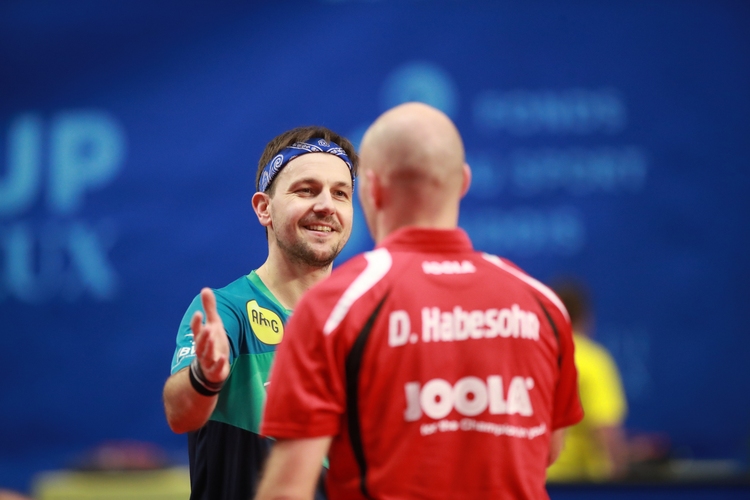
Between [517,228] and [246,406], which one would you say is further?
[517,228]

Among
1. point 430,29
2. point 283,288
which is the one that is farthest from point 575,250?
point 283,288

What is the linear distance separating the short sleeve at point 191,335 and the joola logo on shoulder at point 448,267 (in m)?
0.90

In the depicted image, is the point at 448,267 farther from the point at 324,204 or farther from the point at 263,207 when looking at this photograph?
the point at 263,207

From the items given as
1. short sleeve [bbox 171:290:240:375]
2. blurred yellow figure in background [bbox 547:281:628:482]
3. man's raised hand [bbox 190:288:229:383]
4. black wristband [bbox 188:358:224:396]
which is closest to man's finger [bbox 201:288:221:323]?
man's raised hand [bbox 190:288:229:383]

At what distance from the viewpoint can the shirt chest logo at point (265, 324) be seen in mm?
2898

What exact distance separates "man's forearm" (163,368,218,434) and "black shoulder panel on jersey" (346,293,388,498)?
659mm

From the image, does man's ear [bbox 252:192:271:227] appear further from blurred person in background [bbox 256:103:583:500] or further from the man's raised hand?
blurred person in background [bbox 256:103:583:500]

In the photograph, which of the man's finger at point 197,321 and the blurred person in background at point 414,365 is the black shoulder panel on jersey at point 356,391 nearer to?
the blurred person in background at point 414,365

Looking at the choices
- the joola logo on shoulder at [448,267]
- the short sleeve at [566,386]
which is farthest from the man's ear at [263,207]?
the short sleeve at [566,386]

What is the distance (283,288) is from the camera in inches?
121

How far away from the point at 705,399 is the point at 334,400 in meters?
5.75

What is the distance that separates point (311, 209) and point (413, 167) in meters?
1.04

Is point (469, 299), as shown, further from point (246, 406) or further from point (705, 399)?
point (705, 399)

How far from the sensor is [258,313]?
9.64 ft
